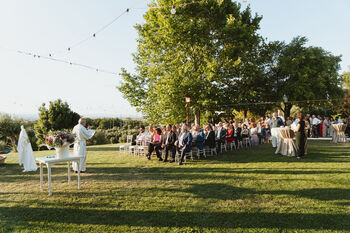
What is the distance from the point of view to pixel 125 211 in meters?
A: 4.12

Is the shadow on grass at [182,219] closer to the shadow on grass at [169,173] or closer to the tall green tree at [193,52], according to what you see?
the shadow on grass at [169,173]

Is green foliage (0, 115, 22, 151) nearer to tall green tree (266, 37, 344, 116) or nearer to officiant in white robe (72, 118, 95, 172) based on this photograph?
officiant in white robe (72, 118, 95, 172)

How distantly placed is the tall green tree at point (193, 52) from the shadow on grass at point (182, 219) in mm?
12345

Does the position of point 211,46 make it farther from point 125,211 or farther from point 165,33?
point 125,211

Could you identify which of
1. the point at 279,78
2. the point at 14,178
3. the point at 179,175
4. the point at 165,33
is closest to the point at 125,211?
the point at 179,175

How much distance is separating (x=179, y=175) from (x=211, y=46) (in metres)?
13.0

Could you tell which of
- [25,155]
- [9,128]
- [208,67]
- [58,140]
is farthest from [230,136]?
[9,128]

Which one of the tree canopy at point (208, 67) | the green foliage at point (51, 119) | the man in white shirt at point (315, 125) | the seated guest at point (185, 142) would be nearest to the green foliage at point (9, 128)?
the green foliage at point (51, 119)

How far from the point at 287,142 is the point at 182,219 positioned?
288 inches

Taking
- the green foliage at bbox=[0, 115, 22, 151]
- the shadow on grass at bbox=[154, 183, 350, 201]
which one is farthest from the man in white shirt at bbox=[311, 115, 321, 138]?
the green foliage at bbox=[0, 115, 22, 151]

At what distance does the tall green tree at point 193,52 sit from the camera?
51.6 feet

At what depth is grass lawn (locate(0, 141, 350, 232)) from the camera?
11.7ft

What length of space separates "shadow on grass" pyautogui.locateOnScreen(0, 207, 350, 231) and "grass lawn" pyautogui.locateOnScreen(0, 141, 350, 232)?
14mm

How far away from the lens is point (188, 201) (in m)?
4.51
